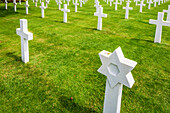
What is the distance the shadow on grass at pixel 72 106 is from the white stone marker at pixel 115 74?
1.82ft

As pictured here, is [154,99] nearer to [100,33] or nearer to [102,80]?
[102,80]

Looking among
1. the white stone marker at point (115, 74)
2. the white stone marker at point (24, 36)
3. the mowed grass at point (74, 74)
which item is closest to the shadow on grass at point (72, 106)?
the mowed grass at point (74, 74)

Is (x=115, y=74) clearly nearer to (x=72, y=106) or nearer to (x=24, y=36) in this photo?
(x=72, y=106)

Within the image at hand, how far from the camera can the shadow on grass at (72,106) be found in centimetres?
277

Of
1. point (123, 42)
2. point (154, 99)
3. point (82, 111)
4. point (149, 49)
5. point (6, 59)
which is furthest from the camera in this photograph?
point (123, 42)

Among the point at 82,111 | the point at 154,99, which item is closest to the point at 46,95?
the point at 82,111

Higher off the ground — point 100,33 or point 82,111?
point 100,33

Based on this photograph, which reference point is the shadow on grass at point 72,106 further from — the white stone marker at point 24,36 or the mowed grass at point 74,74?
the white stone marker at point 24,36

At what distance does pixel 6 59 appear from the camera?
15.0 feet

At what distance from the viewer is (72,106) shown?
286cm

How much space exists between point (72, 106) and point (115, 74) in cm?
124

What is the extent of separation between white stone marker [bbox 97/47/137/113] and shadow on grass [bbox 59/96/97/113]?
0.55m

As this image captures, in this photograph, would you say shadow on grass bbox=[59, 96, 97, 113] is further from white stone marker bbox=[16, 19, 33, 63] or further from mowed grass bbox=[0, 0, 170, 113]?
white stone marker bbox=[16, 19, 33, 63]

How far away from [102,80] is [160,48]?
3019 millimetres
